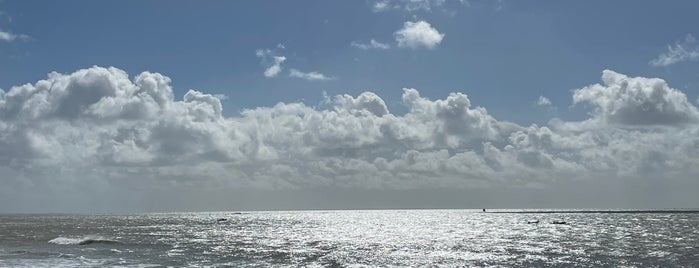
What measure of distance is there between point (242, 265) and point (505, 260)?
99.9 ft

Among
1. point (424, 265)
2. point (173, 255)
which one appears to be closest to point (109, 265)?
point (173, 255)

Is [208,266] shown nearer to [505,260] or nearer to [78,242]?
[505,260]

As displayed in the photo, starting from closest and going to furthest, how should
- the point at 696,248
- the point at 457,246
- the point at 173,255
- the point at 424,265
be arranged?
1. the point at 424,265
2. the point at 173,255
3. the point at 696,248
4. the point at 457,246

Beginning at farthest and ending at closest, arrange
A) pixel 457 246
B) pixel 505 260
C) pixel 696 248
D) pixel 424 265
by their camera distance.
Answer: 1. pixel 457 246
2. pixel 696 248
3. pixel 505 260
4. pixel 424 265

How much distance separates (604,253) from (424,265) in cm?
2871

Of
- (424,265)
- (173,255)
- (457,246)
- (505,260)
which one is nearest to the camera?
(424,265)

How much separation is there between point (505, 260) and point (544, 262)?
14.7ft

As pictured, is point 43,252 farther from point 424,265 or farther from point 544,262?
point 544,262

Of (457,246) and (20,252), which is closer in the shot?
(20,252)

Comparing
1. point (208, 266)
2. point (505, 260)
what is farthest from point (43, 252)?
point (505, 260)

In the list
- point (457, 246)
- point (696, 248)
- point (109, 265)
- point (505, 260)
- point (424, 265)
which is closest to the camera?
point (109, 265)

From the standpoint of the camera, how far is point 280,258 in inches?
2805

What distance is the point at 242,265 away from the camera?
2473 inches

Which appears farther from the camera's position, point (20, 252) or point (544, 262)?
point (20, 252)
